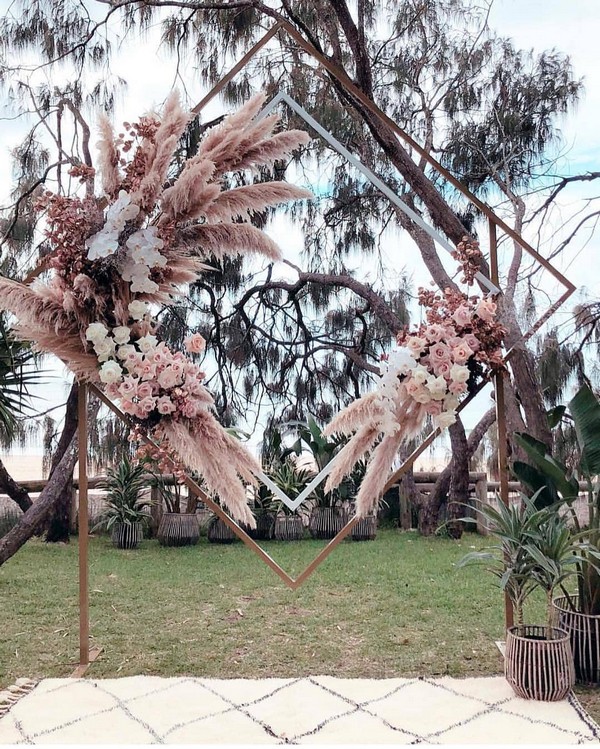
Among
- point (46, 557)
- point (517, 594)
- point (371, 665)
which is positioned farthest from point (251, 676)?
point (46, 557)

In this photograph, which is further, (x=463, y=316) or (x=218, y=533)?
(x=218, y=533)

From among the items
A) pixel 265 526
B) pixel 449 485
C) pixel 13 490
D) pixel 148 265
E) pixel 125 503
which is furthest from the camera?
pixel 449 485

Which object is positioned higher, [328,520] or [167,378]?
[167,378]

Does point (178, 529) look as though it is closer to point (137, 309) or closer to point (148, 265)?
point (137, 309)

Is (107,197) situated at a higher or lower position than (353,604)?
higher

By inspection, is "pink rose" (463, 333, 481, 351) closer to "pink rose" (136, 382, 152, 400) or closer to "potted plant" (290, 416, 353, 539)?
"pink rose" (136, 382, 152, 400)

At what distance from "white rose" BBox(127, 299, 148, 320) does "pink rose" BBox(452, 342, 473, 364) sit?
1227mm

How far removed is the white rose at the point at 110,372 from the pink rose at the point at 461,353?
129cm

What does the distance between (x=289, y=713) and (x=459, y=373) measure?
135 centimetres

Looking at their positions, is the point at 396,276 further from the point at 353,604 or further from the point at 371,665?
the point at 371,665

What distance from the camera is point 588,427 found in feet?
9.41

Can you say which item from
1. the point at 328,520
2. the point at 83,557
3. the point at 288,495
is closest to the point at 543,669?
the point at 83,557

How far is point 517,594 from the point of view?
268cm

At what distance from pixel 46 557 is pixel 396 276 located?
341 centimetres
